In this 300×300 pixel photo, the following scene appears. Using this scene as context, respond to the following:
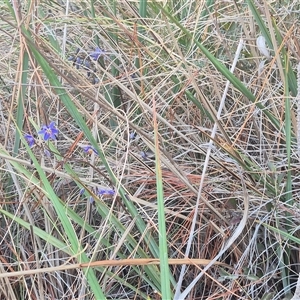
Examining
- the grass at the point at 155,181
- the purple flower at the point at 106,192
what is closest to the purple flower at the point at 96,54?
the grass at the point at 155,181

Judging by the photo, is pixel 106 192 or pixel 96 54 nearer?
pixel 106 192

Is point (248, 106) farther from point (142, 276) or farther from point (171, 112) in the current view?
point (142, 276)

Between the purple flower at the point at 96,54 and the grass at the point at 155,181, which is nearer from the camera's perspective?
the grass at the point at 155,181

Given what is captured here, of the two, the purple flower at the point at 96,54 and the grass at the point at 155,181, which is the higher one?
the purple flower at the point at 96,54

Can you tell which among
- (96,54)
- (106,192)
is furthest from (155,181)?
(96,54)

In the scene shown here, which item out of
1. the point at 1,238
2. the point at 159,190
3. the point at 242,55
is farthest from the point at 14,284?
the point at 242,55

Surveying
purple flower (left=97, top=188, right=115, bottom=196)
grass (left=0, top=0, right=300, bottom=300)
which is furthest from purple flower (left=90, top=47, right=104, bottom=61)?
purple flower (left=97, top=188, right=115, bottom=196)

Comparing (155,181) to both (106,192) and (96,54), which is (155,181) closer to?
(106,192)

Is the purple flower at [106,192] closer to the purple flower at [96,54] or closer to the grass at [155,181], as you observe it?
the grass at [155,181]
